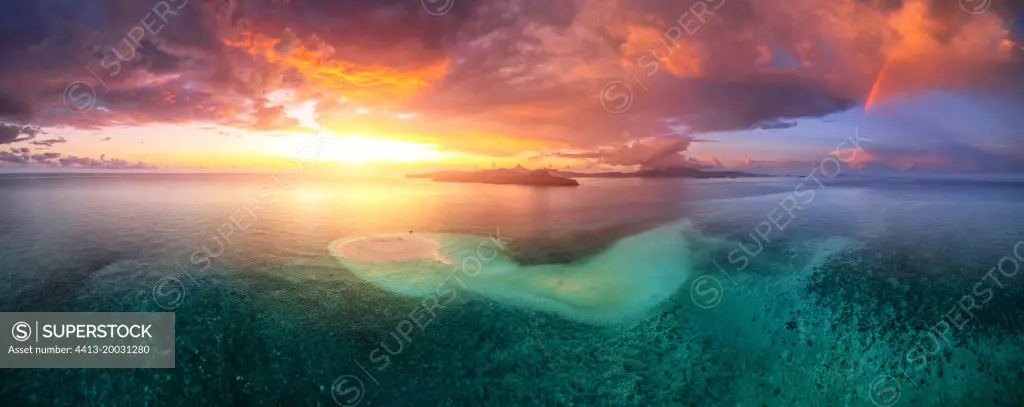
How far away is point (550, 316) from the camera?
22.0 metres

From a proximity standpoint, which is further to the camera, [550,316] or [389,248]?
[389,248]

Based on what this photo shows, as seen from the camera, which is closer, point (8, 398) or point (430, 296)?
point (8, 398)

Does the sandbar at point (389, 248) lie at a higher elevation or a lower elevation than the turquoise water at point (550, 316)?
higher

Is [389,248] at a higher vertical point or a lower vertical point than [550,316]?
higher

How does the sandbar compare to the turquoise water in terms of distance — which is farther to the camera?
the sandbar

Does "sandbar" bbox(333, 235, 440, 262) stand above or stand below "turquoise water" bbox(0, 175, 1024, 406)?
above

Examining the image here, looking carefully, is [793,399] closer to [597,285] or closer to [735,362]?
[735,362]

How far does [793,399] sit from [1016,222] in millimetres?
42542

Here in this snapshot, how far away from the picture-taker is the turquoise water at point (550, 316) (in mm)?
18672

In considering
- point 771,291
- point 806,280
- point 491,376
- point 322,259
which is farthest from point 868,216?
point 322,259

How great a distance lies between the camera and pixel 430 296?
23859mm

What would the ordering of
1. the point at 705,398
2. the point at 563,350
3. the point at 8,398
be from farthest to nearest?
1. the point at 563,350
2. the point at 705,398
3. the point at 8,398

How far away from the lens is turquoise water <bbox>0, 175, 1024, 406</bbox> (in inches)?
735

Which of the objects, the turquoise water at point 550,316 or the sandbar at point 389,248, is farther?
the sandbar at point 389,248
